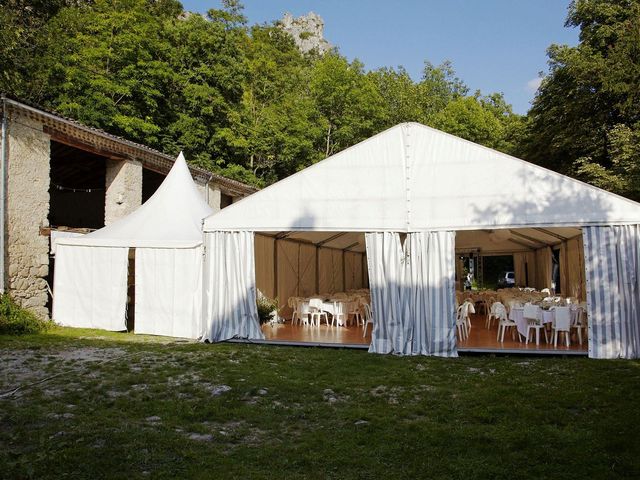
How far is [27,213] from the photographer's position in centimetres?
1078

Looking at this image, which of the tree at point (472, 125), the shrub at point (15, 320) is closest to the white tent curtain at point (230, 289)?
the shrub at point (15, 320)

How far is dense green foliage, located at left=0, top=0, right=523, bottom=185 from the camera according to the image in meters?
21.9

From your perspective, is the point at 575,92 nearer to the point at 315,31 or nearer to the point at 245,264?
the point at 245,264

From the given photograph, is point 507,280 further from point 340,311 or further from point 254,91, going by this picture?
point 340,311

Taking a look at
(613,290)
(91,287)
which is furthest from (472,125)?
(91,287)

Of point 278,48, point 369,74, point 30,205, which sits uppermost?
point 278,48

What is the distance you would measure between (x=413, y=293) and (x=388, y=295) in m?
0.39

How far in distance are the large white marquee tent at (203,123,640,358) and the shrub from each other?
11.3 feet

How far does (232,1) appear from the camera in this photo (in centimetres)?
3156

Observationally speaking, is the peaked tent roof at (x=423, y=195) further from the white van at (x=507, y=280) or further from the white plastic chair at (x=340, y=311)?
the white van at (x=507, y=280)

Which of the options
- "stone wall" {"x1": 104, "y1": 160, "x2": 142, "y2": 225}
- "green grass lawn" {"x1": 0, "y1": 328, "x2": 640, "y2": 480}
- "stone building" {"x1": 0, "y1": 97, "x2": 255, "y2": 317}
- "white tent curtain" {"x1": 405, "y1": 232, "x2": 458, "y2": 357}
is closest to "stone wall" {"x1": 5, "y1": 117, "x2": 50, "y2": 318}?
"stone building" {"x1": 0, "y1": 97, "x2": 255, "y2": 317}

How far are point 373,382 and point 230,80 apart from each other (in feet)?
77.6

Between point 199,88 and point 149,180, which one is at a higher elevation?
point 199,88

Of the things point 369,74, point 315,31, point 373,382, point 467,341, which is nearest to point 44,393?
point 373,382
